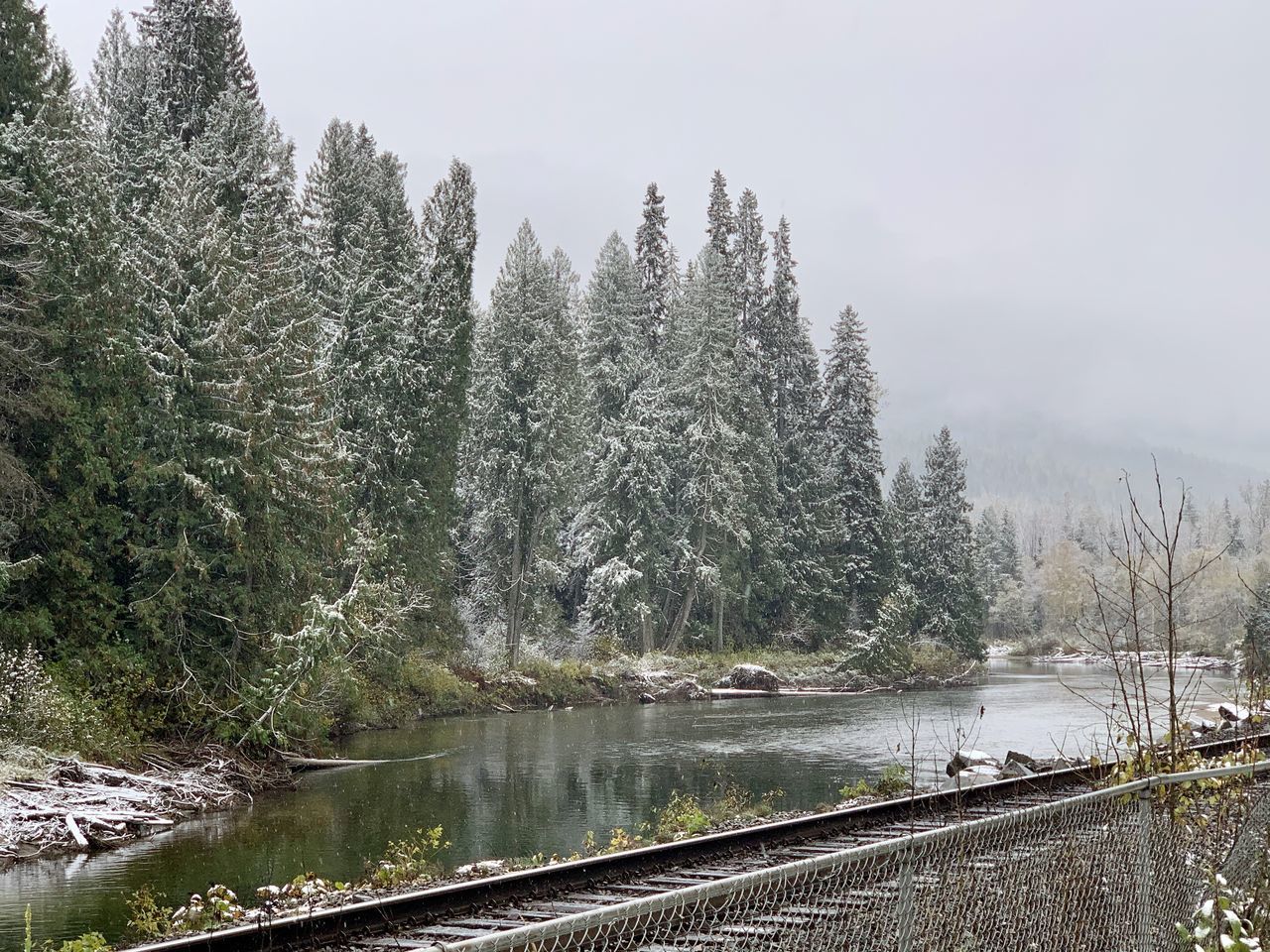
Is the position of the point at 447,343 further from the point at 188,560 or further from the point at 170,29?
the point at 188,560

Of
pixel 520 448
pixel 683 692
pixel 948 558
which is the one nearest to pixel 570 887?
pixel 683 692

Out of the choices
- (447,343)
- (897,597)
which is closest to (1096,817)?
(447,343)

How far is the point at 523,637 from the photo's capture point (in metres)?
44.3

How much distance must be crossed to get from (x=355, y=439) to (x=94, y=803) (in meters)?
18.5

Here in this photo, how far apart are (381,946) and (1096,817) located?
390 centimetres

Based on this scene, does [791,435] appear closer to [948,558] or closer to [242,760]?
[948,558]

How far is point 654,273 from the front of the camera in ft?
185

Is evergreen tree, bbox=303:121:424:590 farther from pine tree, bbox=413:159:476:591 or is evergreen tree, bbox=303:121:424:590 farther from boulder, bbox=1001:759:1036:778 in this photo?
boulder, bbox=1001:759:1036:778

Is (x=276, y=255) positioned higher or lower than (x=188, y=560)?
higher

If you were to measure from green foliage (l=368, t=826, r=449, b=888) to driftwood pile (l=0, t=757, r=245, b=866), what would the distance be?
402cm

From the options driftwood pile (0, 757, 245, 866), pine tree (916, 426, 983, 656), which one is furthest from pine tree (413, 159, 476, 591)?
pine tree (916, 426, 983, 656)

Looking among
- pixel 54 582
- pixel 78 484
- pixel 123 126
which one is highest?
pixel 123 126

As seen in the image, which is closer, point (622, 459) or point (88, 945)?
point (88, 945)

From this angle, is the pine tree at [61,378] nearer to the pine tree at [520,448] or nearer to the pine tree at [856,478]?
the pine tree at [520,448]
